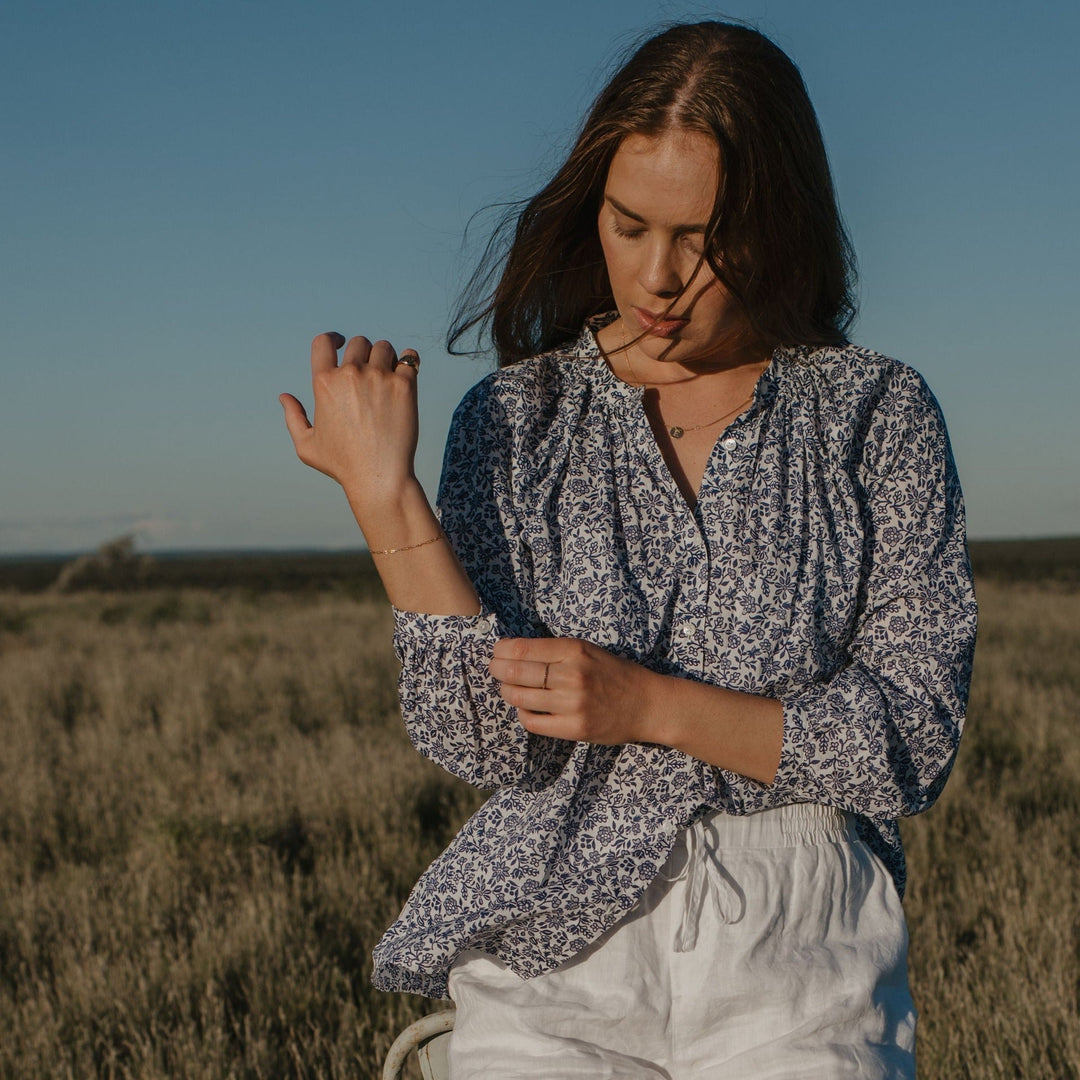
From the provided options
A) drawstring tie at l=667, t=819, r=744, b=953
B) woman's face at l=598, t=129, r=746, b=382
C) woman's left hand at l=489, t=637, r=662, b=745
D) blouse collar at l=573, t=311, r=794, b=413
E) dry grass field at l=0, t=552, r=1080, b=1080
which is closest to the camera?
woman's left hand at l=489, t=637, r=662, b=745

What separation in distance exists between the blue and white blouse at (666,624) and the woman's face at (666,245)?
0.41ft

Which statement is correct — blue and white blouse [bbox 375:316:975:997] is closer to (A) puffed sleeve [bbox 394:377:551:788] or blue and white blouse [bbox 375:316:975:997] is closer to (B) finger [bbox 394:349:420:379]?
(A) puffed sleeve [bbox 394:377:551:788]

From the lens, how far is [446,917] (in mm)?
1651

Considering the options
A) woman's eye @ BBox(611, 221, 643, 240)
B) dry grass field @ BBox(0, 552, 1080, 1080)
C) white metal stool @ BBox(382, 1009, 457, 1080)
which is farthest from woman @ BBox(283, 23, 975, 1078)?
dry grass field @ BBox(0, 552, 1080, 1080)

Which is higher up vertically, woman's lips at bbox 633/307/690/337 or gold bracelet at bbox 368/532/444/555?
woman's lips at bbox 633/307/690/337

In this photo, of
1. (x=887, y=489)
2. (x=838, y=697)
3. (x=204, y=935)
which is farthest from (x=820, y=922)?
(x=204, y=935)

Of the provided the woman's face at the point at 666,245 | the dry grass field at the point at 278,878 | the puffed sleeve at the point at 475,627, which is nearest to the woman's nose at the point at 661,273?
the woman's face at the point at 666,245

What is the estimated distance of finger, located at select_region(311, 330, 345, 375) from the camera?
1566mm

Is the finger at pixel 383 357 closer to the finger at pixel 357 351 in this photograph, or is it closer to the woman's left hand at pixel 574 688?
the finger at pixel 357 351

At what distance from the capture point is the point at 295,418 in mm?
1604

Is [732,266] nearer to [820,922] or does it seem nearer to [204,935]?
[820,922]

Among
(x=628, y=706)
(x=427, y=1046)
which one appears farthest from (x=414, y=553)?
(x=427, y=1046)

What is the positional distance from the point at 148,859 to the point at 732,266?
13.0ft

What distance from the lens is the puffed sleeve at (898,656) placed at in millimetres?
1592
